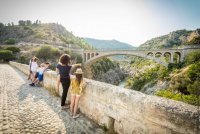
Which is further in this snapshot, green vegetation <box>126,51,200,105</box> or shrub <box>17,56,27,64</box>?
shrub <box>17,56,27,64</box>

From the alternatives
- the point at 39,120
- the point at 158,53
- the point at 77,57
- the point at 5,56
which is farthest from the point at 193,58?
the point at 5,56

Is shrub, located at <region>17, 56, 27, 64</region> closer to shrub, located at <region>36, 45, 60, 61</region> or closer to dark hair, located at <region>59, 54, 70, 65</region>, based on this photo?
shrub, located at <region>36, 45, 60, 61</region>

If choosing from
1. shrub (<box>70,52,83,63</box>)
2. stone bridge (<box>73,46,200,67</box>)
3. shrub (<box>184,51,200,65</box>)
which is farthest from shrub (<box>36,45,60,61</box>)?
shrub (<box>184,51,200,65</box>)

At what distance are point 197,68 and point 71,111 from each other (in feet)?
93.3

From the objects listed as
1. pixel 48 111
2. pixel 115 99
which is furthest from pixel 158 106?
pixel 48 111

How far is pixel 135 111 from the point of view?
285 centimetres

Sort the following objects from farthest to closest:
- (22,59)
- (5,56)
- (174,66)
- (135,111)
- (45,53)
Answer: (45,53) < (22,59) < (5,56) < (174,66) < (135,111)

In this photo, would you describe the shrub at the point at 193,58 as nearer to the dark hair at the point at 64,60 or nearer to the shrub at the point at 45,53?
the shrub at the point at 45,53

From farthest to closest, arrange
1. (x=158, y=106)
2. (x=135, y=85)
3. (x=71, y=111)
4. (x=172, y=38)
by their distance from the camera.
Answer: (x=172, y=38)
(x=135, y=85)
(x=71, y=111)
(x=158, y=106)

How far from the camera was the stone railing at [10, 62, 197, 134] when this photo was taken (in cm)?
223

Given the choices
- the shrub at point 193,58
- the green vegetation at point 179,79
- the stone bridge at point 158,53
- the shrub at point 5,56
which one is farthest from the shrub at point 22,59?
the shrub at point 193,58

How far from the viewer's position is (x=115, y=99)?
10.8 feet

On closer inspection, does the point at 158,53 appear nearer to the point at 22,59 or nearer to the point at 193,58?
the point at 193,58

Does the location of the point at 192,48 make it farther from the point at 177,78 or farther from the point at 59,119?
the point at 59,119
